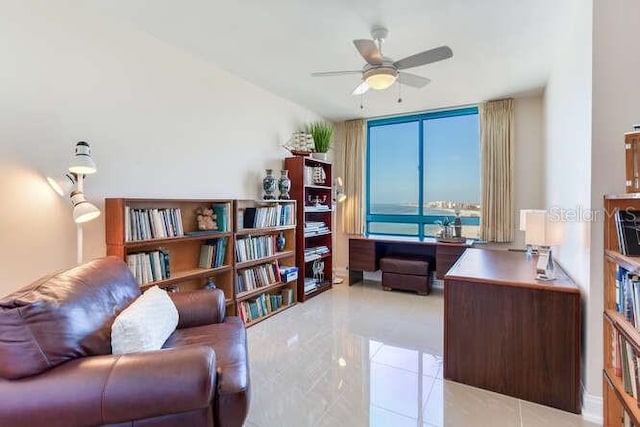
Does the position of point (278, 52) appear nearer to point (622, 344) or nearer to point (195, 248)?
point (195, 248)

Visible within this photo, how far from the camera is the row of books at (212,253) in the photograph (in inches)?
120

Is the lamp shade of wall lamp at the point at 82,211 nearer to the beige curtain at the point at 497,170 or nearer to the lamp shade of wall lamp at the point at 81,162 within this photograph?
the lamp shade of wall lamp at the point at 81,162

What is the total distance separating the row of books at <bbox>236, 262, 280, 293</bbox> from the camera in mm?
3367

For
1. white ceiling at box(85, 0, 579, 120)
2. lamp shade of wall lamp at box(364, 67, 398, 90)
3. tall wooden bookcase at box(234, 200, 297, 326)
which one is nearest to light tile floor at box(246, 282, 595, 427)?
tall wooden bookcase at box(234, 200, 297, 326)

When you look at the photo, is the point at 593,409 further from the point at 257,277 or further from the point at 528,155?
the point at 528,155

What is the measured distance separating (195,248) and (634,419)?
3126 millimetres

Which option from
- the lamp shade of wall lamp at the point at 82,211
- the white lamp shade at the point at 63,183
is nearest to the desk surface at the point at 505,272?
the lamp shade of wall lamp at the point at 82,211

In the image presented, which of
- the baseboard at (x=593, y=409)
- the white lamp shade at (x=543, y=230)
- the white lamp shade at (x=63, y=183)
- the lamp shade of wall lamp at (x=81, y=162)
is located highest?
the lamp shade of wall lamp at (x=81, y=162)

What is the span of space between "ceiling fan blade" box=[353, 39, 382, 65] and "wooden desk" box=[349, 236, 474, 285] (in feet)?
8.87

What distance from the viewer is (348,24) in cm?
247

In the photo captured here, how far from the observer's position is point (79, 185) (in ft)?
6.78

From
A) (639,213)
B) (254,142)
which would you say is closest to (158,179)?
A: (254,142)

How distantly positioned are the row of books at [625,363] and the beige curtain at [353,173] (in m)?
3.69

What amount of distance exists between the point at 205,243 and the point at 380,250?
271 cm
